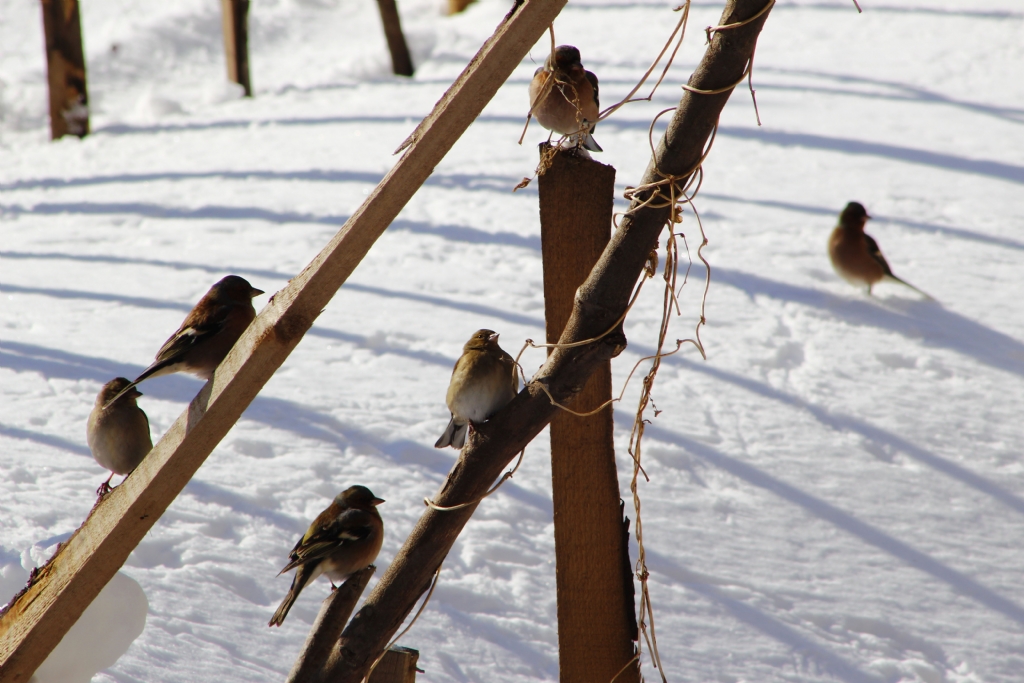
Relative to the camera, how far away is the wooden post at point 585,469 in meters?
1.61

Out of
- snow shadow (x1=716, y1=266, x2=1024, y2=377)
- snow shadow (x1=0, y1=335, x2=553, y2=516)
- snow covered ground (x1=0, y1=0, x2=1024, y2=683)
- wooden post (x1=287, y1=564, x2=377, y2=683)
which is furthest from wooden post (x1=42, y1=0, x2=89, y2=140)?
Answer: wooden post (x1=287, y1=564, x2=377, y2=683)

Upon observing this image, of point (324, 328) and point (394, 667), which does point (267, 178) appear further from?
point (394, 667)

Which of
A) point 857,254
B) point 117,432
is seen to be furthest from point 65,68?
point 117,432

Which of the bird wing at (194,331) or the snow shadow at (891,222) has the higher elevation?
the snow shadow at (891,222)

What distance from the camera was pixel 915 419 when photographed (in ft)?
12.2

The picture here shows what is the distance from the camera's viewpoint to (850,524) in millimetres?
3080

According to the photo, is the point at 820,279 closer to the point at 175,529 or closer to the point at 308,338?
the point at 308,338

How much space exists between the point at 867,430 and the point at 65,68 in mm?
7708

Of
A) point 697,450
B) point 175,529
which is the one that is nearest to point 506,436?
point 175,529

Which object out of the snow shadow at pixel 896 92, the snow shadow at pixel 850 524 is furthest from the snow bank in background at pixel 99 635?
the snow shadow at pixel 896 92

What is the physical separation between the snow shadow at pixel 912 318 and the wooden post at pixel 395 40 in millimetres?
6193

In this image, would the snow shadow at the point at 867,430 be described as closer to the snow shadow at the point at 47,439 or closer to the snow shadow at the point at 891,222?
the snow shadow at the point at 891,222

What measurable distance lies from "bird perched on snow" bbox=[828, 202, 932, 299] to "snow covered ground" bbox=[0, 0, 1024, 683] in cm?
18

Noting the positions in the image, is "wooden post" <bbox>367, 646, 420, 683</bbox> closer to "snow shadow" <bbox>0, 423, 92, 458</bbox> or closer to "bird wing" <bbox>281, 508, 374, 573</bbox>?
"bird wing" <bbox>281, 508, 374, 573</bbox>
